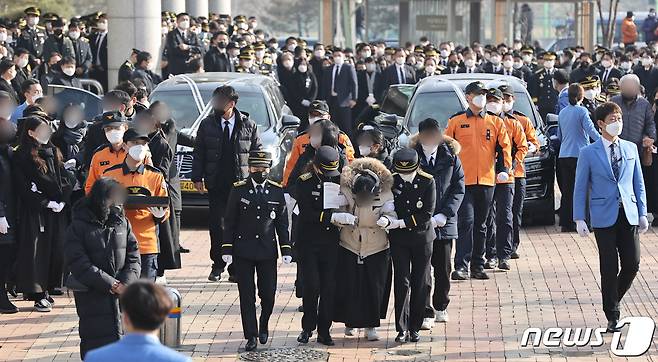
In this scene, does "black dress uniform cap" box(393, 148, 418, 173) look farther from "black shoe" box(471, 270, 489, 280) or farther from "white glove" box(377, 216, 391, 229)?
"black shoe" box(471, 270, 489, 280)

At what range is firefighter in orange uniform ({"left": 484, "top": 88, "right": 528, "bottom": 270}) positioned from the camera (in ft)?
49.3

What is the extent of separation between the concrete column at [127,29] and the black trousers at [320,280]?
16327mm

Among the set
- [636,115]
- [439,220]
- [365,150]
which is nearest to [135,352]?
[439,220]

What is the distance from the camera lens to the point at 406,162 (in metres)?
11.4

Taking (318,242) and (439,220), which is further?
(439,220)

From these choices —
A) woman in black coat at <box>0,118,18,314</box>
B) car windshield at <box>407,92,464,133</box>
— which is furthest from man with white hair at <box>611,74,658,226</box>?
woman in black coat at <box>0,118,18,314</box>

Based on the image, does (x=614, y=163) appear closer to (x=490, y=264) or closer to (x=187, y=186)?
(x=490, y=264)

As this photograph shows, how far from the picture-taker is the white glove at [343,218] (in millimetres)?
11172

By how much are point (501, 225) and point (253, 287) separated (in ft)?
15.1

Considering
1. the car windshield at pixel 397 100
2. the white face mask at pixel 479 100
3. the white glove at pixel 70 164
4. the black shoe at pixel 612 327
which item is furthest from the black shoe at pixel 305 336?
the car windshield at pixel 397 100

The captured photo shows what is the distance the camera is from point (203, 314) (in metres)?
12.8

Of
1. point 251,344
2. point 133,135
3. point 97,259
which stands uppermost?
point 133,135

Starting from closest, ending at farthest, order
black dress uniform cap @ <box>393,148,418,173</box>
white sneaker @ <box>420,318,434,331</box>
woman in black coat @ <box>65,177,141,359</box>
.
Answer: woman in black coat @ <box>65,177,141,359</box> → black dress uniform cap @ <box>393,148,418,173</box> → white sneaker @ <box>420,318,434,331</box>

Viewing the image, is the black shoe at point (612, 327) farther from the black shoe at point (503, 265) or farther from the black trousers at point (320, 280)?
the black shoe at point (503, 265)
